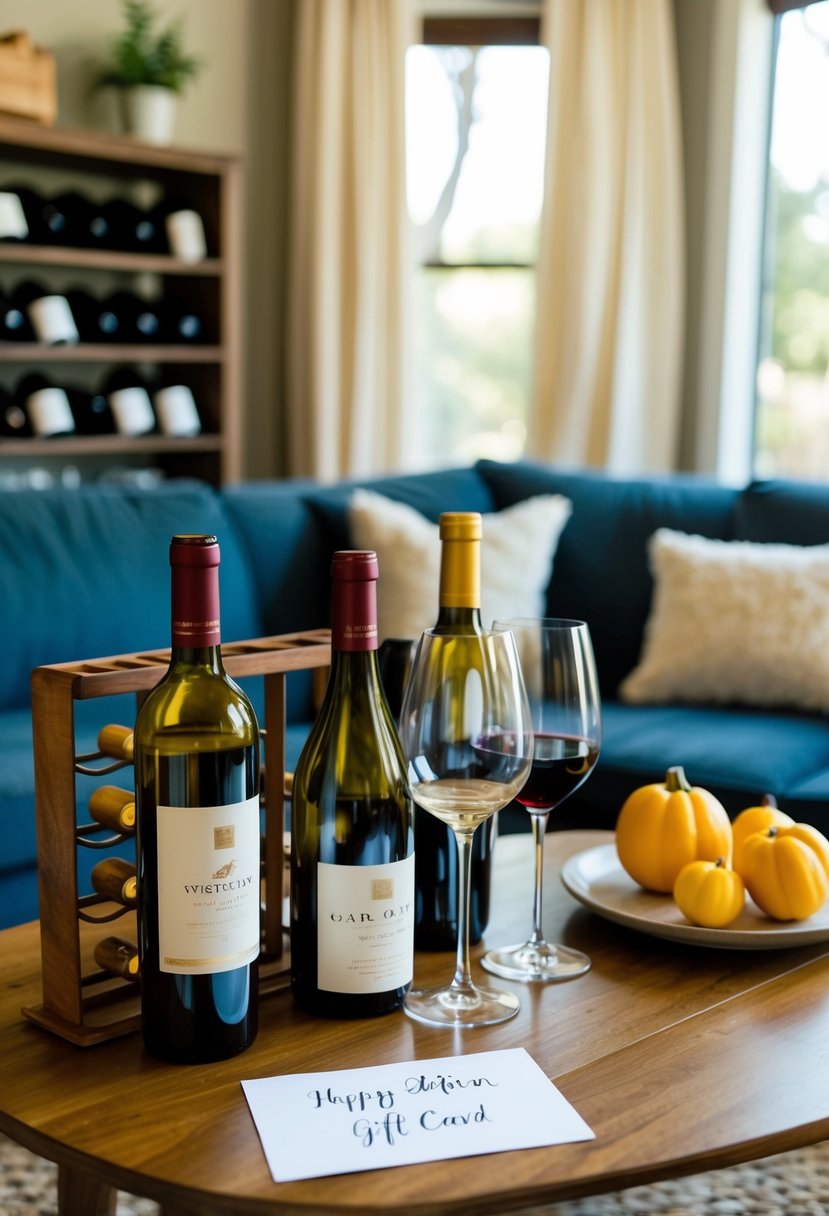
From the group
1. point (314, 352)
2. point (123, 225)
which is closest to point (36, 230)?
point (123, 225)

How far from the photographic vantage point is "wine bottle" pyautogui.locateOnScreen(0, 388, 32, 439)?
3805 millimetres

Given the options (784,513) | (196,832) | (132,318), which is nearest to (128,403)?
(132,318)

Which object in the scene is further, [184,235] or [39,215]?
[184,235]

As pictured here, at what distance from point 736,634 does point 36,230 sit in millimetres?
2446

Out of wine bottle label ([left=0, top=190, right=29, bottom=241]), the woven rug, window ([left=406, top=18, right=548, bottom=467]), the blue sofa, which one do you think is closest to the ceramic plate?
the woven rug

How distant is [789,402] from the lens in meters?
4.35

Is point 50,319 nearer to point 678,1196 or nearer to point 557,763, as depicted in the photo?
point 678,1196

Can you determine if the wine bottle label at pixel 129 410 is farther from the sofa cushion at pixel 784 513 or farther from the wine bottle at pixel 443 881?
the wine bottle at pixel 443 881

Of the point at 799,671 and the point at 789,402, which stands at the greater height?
the point at 789,402

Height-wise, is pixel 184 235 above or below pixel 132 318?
above

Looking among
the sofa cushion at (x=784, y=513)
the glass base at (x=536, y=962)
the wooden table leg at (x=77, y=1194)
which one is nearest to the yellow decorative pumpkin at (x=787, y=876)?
the glass base at (x=536, y=962)

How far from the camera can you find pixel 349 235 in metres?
4.60

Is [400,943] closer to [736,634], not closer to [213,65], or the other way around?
[736,634]

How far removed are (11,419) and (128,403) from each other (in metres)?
0.39
